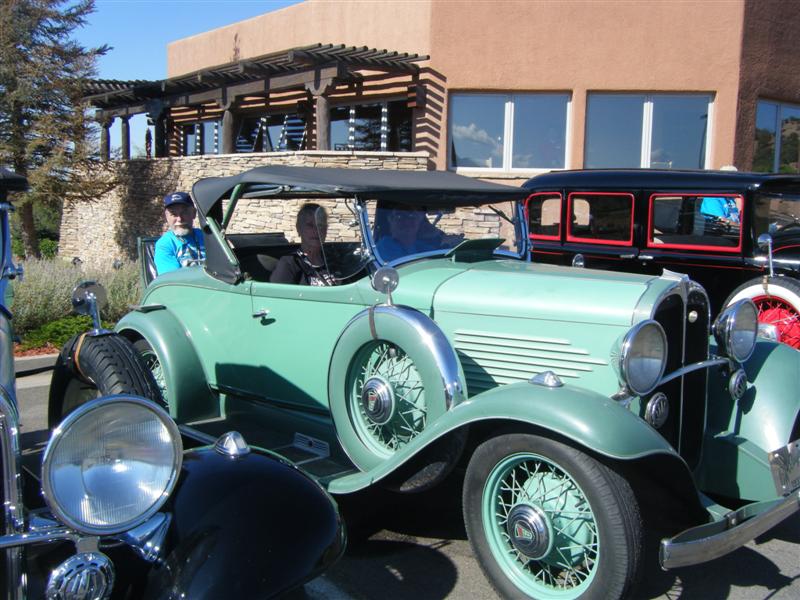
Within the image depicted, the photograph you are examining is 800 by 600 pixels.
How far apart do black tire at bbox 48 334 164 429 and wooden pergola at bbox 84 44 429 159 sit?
9.68m

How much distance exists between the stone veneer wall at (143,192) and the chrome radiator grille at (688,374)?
9.40 m

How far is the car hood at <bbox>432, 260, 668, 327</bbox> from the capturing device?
3.13 m

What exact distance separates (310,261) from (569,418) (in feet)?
6.66

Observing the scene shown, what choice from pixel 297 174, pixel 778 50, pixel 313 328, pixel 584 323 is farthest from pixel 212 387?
pixel 778 50

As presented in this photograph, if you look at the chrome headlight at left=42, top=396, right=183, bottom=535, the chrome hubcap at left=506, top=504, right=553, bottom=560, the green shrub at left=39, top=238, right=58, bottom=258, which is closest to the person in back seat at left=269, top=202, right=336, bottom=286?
the chrome hubcap at left=506, top=504, right=553, bottom=560

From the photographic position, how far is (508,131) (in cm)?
1334

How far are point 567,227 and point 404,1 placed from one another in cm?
725

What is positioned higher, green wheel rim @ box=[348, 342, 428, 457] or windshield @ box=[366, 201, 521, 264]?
windshield @ box=[366, 201, 521, 264]

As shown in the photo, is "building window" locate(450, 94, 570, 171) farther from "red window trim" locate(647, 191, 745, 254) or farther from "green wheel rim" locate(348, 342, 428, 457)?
"green wheel rim" locate(348, 342, 428, 457)

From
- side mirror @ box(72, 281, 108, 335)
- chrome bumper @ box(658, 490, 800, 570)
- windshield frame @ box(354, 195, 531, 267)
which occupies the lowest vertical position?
chrome bumper @ box(658, 490, 800, 570)

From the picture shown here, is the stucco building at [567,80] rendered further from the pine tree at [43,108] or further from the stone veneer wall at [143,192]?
the pine tree at [43,108]

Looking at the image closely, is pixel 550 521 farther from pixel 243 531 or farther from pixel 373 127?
pixel 373 127

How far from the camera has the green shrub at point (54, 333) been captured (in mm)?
7570

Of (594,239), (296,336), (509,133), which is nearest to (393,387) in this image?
A: (296,336)
